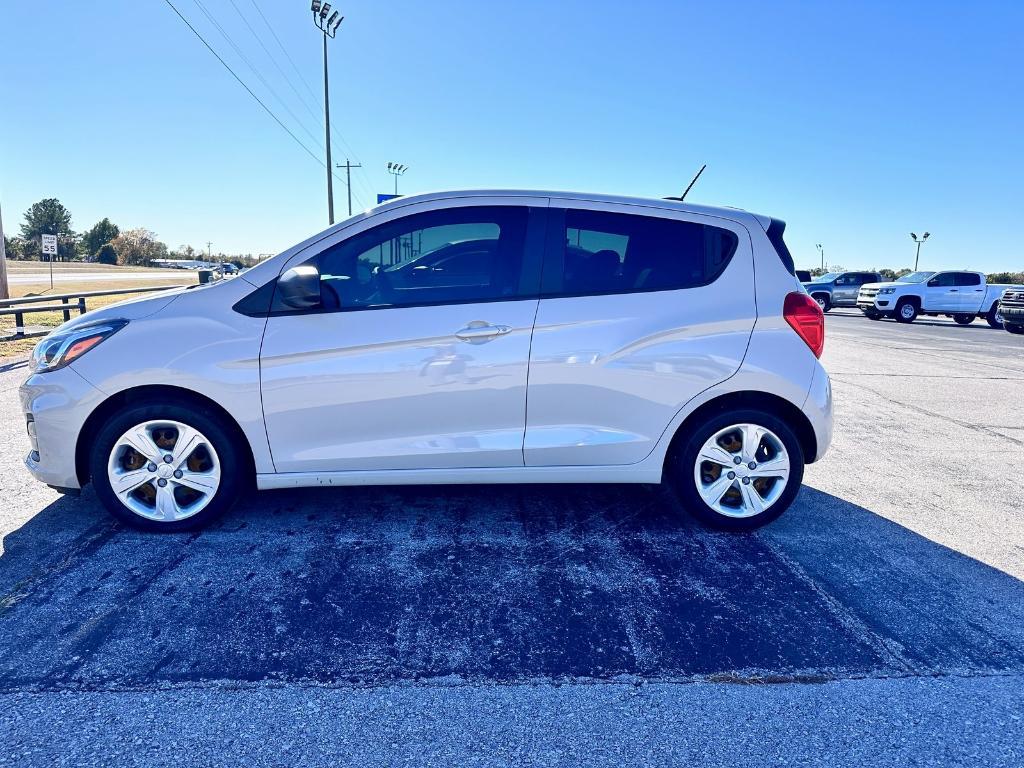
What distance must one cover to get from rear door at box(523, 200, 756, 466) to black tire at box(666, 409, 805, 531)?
0.65ft

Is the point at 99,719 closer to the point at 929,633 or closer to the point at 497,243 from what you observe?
the point at 497,243

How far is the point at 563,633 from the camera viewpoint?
2.57 metres

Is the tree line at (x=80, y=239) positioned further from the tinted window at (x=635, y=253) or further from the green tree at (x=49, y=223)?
the tinted window at (x=635, y=253)

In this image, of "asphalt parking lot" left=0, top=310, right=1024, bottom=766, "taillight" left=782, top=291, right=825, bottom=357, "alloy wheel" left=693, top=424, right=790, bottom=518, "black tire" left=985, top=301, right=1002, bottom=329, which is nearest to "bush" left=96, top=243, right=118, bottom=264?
"black tire" left=985, top=301, right=1002, bottom=329

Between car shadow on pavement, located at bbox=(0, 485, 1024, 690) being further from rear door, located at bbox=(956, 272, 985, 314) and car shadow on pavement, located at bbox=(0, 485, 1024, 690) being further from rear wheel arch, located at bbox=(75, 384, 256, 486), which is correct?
rear door, located at bbox=(956, 272, 985, 314)

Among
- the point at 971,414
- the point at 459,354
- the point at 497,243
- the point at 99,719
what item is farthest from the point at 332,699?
the point at 971,414

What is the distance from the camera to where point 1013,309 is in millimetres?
19188

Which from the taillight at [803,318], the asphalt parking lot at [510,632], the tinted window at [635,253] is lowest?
the asphalt parking lot at [510,632]

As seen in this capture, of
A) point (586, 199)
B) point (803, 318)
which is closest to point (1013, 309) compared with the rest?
point (803, 318)

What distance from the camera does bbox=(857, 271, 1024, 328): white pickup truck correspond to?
2320 cm

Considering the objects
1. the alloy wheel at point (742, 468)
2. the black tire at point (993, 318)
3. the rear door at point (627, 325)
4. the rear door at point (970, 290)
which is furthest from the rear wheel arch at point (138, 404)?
the black tire at point (993, 318)

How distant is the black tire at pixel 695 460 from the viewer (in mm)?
3488

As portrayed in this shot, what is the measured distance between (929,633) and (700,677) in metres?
1.13

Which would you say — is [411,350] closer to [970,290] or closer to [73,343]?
[73,343]
